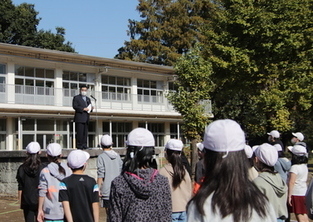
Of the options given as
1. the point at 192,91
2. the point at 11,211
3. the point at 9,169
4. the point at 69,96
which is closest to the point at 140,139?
the point at 11,211

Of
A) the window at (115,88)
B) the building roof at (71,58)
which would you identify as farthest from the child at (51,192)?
the window at (115,88)

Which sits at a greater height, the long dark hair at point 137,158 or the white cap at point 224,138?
the white cap at point 224,138

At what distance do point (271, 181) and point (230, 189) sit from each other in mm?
2380

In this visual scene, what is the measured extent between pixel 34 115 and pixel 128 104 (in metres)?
8.74

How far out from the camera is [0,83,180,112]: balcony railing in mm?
28425

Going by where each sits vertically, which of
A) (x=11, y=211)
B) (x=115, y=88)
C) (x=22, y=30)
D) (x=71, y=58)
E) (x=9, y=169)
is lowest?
(x=11, y=211)

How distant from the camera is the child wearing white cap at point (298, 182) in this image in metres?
6.77

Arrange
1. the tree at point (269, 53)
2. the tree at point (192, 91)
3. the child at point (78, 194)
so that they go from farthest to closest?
the tree at point (269, 53)
the tree at point (192, 91)
the child at point (78, 194)

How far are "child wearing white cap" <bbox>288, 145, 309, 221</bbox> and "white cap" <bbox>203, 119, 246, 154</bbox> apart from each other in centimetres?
472

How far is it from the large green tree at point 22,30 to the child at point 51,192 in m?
38.8

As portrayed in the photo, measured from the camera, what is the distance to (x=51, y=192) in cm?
541

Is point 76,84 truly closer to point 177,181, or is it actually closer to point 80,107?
point 80,107

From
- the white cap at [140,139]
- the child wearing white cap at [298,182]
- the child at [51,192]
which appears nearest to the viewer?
the white cap at [140,139]

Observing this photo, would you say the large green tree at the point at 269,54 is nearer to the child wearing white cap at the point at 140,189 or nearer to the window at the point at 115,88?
the window at the point at 115,88
